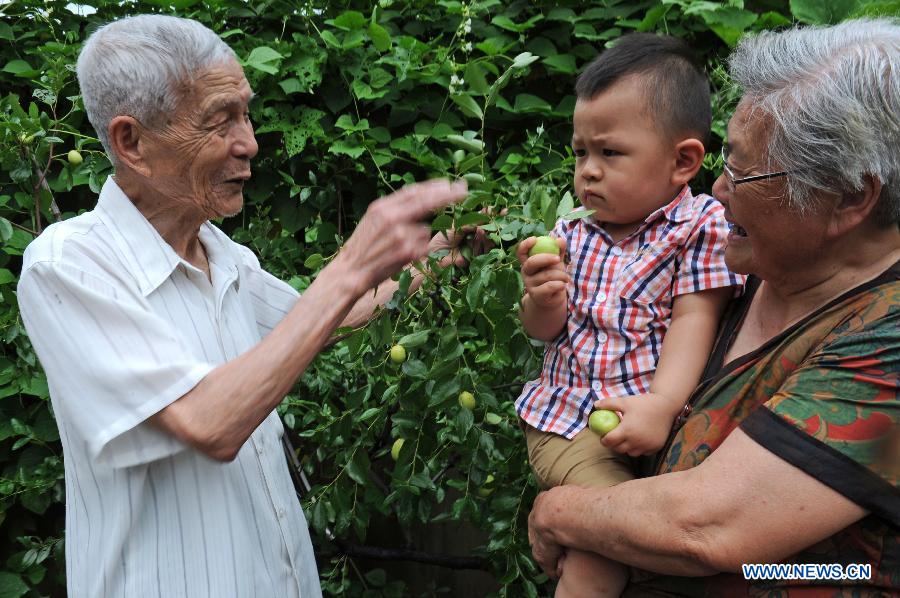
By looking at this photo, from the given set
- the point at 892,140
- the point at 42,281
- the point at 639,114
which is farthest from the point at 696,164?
the point at 42,281

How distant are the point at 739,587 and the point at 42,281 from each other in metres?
1.50

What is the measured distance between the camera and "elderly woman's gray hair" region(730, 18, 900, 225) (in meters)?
1.66

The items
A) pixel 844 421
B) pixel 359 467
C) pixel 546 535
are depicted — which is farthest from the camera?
pixel 359 467

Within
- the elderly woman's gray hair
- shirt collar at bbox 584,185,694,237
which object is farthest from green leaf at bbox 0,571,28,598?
the elderly woman's gray hair

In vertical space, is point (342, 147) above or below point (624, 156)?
below

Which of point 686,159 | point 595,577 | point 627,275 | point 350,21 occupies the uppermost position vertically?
point 686,159

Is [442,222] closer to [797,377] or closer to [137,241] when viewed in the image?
[137,241]

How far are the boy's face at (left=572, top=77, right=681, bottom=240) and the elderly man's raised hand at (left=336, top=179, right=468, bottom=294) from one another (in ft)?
1.28

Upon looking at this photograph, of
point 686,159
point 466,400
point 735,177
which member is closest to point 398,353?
point 466,400

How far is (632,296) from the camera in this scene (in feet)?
6.78

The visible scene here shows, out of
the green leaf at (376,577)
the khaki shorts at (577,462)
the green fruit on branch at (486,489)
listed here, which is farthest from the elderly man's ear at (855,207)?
the green leaf at (376,577)

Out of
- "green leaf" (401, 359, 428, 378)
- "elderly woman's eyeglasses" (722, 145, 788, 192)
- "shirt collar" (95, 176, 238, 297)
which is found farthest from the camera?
"green leaf" (401, 359, 428, 378)

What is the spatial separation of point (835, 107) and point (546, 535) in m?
1.07

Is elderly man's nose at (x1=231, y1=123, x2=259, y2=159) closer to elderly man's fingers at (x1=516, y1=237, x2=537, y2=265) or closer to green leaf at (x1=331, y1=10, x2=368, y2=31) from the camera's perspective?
elderly man's fingers at (x1=516, y1=237, x2=537, y2=265)
